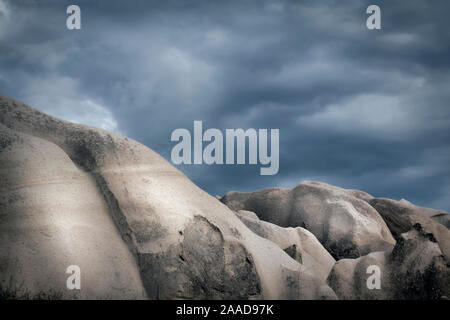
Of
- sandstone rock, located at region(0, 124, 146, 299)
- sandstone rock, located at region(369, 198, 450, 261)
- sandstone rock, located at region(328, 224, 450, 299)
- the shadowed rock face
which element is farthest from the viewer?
sandstone rock, located at region(369, 198, 450, 261)

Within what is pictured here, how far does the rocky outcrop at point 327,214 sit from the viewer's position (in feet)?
52.2

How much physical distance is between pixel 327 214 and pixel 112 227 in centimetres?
1051

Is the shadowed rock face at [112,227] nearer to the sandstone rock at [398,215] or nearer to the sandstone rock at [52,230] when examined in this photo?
the sandstone rock at [52,230]

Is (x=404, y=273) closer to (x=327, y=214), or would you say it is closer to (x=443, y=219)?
(x=327, y=214)

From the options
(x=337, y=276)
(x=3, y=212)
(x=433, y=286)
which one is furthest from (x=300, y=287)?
(x=3, y=212)

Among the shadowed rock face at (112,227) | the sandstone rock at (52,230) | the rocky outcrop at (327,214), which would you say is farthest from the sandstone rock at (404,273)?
the rocky outcrop at (327,214)

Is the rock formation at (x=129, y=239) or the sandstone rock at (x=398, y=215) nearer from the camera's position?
the rock formation at (x=129, y=239)

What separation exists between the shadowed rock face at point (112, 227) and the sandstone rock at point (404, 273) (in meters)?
1.01

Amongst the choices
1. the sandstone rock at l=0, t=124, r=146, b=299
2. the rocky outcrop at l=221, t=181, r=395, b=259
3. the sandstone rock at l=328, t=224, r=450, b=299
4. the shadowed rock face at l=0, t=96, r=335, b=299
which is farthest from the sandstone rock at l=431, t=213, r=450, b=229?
the sandstone rock at l=0, t=124, r=146, b=299

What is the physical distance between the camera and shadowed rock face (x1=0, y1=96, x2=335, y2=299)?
749 cm

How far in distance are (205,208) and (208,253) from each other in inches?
44.1

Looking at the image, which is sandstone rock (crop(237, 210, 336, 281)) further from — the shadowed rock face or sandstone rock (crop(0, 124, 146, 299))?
sandstone rock (crop(0, 124, 146, 299))

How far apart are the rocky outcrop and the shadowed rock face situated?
681cm
